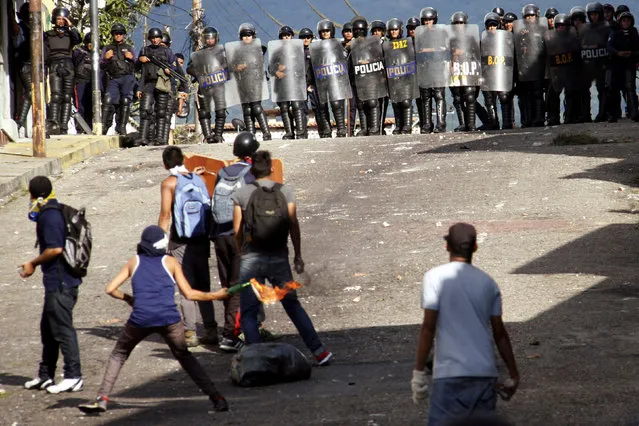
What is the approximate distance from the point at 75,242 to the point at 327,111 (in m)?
16.7

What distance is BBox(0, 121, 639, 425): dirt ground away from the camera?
27.5 feet

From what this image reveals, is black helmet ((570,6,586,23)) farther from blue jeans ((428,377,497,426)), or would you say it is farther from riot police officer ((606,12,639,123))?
blue jeans ((428,377,497,426))

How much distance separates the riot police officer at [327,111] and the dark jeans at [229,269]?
47.4ft

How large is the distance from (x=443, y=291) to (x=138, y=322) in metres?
2.70

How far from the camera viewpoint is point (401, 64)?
80.1 feet

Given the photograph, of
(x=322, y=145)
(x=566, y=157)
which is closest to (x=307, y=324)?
(x=566, y=157)

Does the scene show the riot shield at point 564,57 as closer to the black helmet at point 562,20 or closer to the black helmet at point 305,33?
A: the black helmet at point 562,20

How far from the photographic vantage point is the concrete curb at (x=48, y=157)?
61.2 ft

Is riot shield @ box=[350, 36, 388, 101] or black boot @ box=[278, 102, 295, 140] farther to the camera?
black boot @ box=[278, 102, 295, 140]

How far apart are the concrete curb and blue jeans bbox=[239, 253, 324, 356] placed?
928 centimetres

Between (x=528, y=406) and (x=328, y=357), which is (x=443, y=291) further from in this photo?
(x=328, y=357)

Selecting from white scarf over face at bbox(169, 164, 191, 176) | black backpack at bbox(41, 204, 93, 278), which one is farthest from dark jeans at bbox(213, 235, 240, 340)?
black backpack at bbox(41, 204, 93, 278)

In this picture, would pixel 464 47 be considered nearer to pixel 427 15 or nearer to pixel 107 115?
pixel 427 15

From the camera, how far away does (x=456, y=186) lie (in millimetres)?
17172
